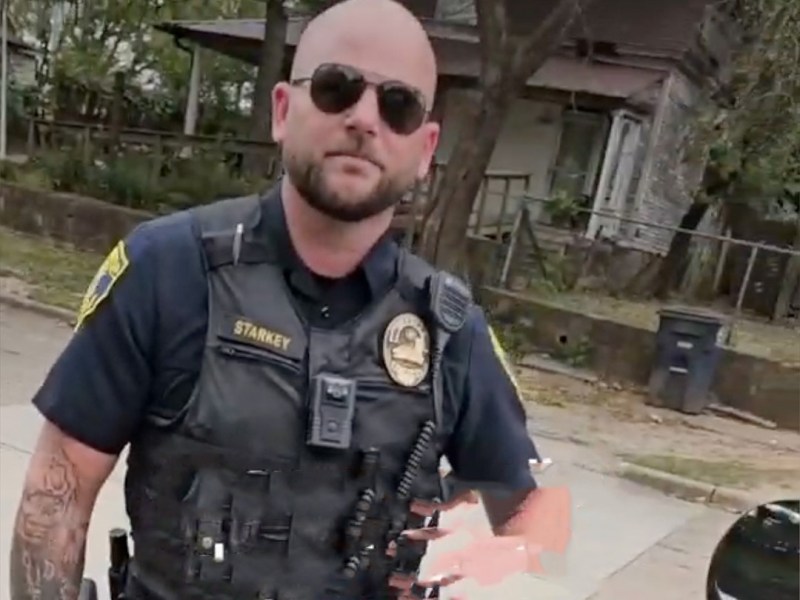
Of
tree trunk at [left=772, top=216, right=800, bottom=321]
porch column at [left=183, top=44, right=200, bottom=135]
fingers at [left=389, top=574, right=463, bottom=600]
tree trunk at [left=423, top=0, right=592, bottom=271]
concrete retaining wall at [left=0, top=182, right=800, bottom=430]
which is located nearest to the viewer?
fingers at [left=389, top=574, right=463, bottom=600]

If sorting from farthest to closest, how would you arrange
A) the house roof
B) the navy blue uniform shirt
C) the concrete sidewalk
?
the house roof < the concrete sidewalk < the navy blue uniform shirt

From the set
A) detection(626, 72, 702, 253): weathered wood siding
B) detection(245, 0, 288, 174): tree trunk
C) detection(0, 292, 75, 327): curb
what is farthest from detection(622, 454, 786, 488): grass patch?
detection(245, 0, 288, 174): tree trunk

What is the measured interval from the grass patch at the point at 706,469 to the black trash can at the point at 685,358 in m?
1.80

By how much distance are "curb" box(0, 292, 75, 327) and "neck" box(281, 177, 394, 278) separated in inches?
337

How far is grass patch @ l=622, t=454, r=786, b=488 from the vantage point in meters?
6.87

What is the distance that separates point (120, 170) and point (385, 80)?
12985mm

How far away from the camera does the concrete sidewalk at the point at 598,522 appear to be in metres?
4.90

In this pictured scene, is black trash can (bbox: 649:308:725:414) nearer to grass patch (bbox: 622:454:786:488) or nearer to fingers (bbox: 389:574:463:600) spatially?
grass patch (bbox: 622:454:786:488)

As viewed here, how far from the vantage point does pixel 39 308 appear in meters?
10.1

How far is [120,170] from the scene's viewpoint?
14023 millimetres

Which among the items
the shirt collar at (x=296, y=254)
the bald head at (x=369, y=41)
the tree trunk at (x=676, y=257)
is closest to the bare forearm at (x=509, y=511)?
the shirt collar at (x=296, y=254)

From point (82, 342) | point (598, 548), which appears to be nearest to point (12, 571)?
point (82, 342)

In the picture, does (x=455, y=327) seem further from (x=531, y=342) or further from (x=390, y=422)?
(x=531, y=342)

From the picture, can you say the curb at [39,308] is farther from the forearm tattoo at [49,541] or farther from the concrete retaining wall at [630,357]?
the forearm tattoo at [49,541]
